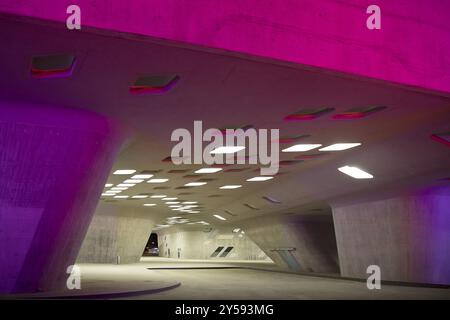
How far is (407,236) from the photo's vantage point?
25.1 metres

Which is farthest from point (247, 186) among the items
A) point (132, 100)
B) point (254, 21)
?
point (254, 21)

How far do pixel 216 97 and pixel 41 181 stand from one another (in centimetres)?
524

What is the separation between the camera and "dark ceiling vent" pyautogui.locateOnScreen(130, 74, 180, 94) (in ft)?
39.7

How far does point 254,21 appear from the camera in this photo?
1061 centimetres

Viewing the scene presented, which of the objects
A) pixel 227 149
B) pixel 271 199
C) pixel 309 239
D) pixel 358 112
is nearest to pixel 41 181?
pixel 227 149

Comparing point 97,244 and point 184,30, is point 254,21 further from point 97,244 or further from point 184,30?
point 97,244

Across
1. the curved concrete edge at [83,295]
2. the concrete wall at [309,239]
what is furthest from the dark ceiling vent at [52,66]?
the concrete wall at [309,239]

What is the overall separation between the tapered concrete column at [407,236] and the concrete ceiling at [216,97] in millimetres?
1860

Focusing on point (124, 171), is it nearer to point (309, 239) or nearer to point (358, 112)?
point (358, 112)

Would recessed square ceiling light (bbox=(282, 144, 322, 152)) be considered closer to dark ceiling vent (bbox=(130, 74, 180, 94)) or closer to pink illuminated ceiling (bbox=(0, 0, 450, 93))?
pink illuminated ceiling (bbox=(0, 0, 450, 93))

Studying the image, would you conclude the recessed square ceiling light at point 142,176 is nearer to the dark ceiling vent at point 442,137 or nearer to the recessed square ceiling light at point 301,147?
the recessed square ceiling light at point 301,147

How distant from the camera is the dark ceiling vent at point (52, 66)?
11125mm

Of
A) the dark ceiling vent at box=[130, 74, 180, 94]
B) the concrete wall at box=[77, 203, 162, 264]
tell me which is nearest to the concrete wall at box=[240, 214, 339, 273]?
the concrete wall at box=[77, 203, 162, 264]

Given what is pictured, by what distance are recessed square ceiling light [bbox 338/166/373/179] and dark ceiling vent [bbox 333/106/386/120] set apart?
8450mm
